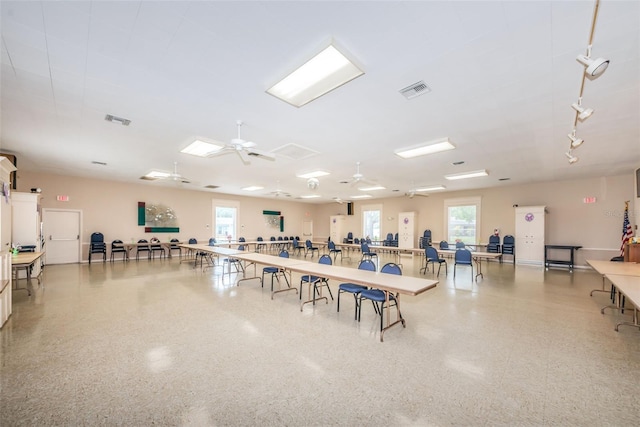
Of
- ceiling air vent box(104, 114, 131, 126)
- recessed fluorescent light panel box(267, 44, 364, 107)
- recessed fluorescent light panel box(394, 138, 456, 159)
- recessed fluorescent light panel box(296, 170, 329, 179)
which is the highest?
recessed fluorescent light panel box(267, 44, 364, 107)

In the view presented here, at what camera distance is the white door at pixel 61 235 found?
28.9 feet

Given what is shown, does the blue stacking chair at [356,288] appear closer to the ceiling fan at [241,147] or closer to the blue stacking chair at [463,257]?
the ceiling fan at [241,147]

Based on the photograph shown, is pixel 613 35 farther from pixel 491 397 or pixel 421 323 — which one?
pixel 421 323

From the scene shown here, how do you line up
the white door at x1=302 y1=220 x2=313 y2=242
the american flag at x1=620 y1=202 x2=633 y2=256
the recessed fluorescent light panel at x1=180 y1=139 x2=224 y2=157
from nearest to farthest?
1. the recessed fluorescent light panel at x1=180 y1=139 x2=224 y2=157
2. the american flag at x1=620 y1=202 x2=633 y2=256
3. the white door at x1=302 y1=220 x2=313 y2=242

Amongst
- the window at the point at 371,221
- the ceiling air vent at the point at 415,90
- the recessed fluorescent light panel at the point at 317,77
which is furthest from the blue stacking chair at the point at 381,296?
the window at the point at 371,221

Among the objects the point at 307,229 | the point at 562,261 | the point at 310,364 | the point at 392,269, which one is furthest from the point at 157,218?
the point at 562,261

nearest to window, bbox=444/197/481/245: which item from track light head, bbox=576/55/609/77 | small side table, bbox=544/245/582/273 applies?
small side table, bbox=544/245/582/273

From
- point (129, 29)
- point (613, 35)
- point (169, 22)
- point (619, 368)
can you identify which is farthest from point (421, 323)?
point (129, 29)

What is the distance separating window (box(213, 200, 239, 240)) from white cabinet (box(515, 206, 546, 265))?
12.3m

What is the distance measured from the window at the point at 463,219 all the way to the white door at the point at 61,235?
49.0 ft

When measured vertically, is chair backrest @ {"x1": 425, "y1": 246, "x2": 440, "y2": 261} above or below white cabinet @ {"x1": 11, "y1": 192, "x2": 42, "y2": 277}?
below

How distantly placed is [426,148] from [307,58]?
3.55 metres

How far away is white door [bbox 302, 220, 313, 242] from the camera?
1741 centimetres

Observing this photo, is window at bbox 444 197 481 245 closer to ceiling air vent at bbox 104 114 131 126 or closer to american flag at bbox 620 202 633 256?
american flag at bbox 620 202 633 256
